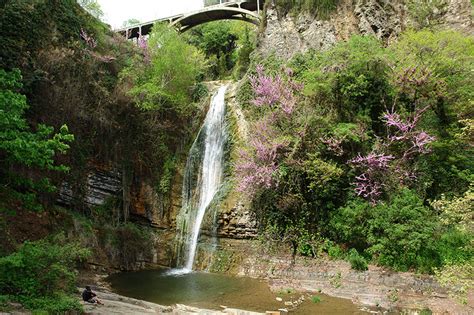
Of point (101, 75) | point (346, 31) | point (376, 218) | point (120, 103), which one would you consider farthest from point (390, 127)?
point (101, 75)

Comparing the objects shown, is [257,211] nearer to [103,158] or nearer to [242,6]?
[103,158]

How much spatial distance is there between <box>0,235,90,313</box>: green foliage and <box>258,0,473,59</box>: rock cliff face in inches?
685

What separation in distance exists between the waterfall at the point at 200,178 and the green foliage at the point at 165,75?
200 centimetres

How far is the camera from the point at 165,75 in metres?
21.7

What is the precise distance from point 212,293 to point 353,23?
55.6ft

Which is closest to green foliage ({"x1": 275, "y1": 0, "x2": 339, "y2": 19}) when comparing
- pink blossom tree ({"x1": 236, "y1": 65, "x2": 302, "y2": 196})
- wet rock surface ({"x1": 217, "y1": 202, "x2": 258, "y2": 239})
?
pink blossom tree ({"x1": 236, "y1": 65, "x2": 302, "y2": 196})

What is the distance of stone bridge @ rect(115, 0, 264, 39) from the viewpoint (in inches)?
1203

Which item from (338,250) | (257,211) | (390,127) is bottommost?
(338,250)

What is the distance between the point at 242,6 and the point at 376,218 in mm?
24183

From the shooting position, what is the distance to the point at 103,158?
18000mm

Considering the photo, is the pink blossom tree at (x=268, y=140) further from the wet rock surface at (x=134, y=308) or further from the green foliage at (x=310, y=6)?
the green foliage at (x=310, y=6)

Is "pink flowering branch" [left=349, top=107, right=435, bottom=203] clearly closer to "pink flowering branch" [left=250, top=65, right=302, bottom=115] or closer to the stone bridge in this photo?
"pink flowering branch" [left=250, top=65, right=302, bottom=115]

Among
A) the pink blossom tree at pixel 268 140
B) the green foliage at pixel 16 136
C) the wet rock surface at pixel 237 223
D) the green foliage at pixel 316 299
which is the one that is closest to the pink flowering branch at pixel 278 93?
the pink blossom tree at pixel 268 140

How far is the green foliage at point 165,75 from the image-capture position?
63.4 ft
